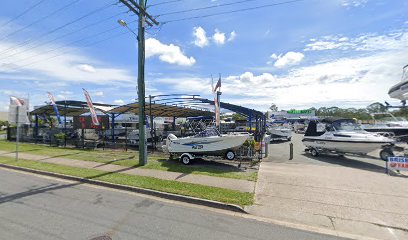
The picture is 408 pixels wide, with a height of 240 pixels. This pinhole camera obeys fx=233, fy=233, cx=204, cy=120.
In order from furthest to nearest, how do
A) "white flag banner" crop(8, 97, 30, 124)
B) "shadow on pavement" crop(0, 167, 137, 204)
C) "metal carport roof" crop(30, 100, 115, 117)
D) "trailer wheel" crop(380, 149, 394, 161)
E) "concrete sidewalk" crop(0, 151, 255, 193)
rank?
"metal carport roof" crop(30, 100, 115, 117)
"white flag banner" crop(8, 97, 30, 124)
"trailer wheel" crop(380, 149, 394, 161)
"concrete sidewalk" crop(0, 151, 255, 193)
"shadow on pavement" crop(0, 167, 137, 204)

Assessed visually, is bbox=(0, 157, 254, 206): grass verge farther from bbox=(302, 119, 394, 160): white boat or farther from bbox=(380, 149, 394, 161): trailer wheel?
bbox=(380, 149, 394, 161): trailer wheel

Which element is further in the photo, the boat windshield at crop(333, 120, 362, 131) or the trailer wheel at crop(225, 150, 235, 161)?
the boat windshield at crop(333, 120, 362, 131)

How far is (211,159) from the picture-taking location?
1171 centimetres

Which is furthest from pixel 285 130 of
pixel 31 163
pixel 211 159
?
pixel 31 163

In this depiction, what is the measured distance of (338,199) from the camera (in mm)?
6293

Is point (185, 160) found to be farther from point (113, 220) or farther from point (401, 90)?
point (401, 90)

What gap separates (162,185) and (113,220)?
2.50m

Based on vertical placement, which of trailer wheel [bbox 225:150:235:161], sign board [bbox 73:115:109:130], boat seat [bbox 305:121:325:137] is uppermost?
sign board [bbox 73:115:109:130]

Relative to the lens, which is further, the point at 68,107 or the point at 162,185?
the point at 68,107

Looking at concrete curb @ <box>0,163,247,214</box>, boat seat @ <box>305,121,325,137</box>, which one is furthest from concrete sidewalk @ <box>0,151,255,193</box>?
boat seat @ <box>305,121,325,137</box>

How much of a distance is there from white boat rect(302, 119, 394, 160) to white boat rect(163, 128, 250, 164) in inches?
209

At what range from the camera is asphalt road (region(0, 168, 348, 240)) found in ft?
14.6

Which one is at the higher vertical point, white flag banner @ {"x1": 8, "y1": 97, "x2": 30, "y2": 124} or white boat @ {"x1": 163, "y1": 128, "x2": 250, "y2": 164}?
white flag banner @ {"x1": 8, "y1": 97, "x2": 30, "y2": 124}

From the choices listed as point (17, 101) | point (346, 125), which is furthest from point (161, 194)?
point (346, 125)
